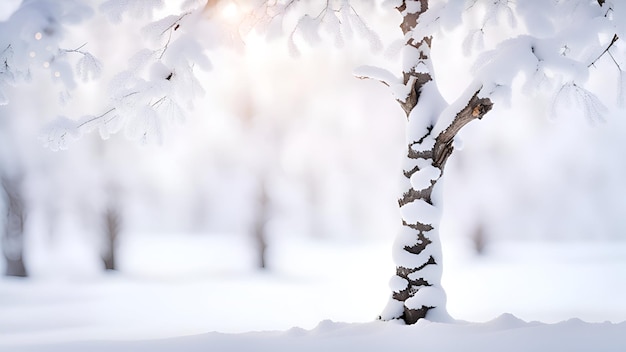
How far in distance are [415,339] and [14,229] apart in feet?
48.9

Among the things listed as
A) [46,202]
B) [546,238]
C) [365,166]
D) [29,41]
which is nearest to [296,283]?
[365,166]

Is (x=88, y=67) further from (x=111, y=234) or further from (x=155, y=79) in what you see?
(x=111, y=234)

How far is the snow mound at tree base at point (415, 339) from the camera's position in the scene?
156 inches

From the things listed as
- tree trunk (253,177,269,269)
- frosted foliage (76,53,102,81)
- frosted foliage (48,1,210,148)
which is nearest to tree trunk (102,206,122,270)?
tree trunk (253,177,269,269)

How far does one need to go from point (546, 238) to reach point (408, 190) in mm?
18926

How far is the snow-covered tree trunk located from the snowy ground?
580 millimetres

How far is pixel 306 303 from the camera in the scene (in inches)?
455

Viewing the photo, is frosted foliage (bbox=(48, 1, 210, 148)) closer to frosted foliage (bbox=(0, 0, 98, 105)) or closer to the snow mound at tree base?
frosted foliage (bbox=(0, 0, 98, 105))

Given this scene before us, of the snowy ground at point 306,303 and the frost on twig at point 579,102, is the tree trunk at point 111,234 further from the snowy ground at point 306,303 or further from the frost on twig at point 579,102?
the frost on twig at point 579,102

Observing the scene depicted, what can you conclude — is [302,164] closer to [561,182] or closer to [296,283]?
[296,283]

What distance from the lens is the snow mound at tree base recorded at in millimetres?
3963

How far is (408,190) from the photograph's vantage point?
5.70 m

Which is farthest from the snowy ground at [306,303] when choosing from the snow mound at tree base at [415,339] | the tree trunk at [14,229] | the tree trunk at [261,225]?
the tree trunk at [14,229]

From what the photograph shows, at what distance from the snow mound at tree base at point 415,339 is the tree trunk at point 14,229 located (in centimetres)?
1153
